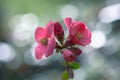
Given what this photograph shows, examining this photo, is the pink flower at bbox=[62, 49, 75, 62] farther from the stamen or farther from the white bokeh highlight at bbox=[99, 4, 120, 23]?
the white bokeh highlight at bbox=[99, 4, 120, 23]

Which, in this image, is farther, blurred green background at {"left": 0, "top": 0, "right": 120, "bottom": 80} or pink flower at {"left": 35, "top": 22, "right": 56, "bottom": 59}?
blurred green background at {"left": 0, "top": 0, "right": 120, "bottom": 80}

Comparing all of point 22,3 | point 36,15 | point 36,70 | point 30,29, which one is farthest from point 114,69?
point 22,3

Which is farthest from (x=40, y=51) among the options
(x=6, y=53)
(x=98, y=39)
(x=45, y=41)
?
(x=6, y=53)

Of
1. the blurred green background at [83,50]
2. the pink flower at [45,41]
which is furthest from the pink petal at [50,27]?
the blurred green background at [83,50]

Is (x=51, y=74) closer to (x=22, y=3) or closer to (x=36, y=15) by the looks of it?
(x=36, y=15)

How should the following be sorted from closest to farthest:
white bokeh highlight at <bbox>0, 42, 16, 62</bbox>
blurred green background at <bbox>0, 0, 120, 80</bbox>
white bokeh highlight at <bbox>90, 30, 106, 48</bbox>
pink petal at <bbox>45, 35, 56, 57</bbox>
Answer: pink petal at <bbox>45, 35, 56, 57</bbox>, blurred green background at <bbox>0, 0, 120, 80</bbox>, white bokeh highlight at <bbox>90, 30, 106, 48</bbox>, white bokeh highlight at <bbox>0, 42, 16, 62</bbox>

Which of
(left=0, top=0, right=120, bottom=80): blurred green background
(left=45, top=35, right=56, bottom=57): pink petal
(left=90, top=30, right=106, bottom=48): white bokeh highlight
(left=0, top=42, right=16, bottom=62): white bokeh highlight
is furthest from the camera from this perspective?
(left=0, top=42, right=16, bottom=62): white bokeh highlight

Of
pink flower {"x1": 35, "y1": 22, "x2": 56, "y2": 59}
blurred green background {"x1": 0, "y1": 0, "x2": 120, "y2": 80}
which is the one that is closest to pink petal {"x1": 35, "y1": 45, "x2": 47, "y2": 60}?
pink flower {"x1": 35, "y1": 22, "x2": 56, "y2": 59}
